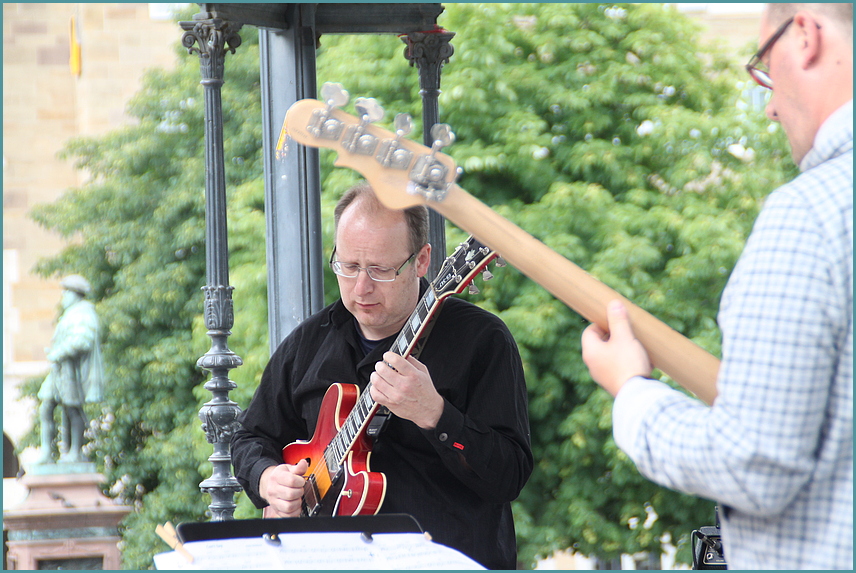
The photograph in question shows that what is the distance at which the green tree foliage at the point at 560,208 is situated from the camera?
347 inches

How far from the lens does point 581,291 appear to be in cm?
146

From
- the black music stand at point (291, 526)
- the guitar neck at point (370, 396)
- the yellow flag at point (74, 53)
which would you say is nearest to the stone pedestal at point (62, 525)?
the guitar neck at point (370, 396)

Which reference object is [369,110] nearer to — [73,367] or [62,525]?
[62,525]

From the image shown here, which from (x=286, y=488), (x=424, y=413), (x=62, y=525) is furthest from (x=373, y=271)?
(x=62, y=525)

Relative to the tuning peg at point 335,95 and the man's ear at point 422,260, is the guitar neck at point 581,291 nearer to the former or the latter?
the tuning peg at point 335,95

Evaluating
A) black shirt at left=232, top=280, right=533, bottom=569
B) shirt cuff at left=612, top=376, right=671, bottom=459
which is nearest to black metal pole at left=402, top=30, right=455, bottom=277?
black shirt at left=232, top=280, right=533, bottom=569

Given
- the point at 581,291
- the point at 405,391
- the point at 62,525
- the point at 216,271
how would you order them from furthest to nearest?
the point at 62,525 < the point at 216,271 < the point at 405,391 < the point at 581,291

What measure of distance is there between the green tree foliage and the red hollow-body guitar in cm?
561

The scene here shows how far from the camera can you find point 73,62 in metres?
16.7

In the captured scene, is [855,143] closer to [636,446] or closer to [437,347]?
[636,446]

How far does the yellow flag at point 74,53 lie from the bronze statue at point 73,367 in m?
7.04

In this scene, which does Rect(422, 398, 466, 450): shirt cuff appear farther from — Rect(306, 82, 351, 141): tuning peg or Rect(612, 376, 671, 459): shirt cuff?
Rect(612, 376, 671, 459): shirt cuff

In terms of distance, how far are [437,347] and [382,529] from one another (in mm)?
816

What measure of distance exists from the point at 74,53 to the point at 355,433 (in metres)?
16.3
